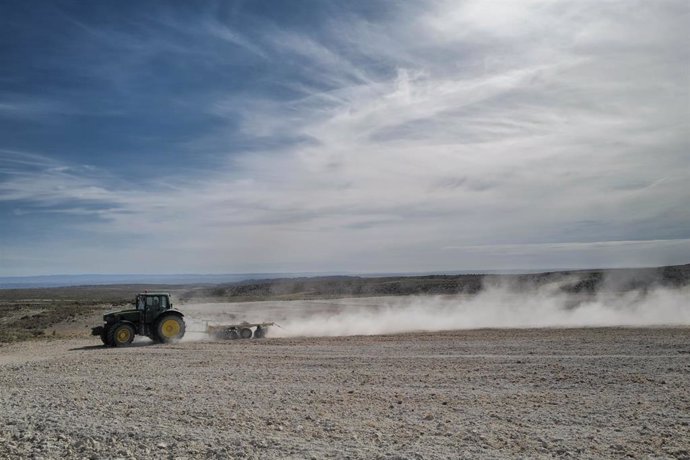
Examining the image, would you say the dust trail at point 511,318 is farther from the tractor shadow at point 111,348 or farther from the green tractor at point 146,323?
the tractor shadow at point 111,348

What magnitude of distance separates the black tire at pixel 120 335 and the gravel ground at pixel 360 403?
12.7 feet

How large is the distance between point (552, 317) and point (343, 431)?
1126 inches

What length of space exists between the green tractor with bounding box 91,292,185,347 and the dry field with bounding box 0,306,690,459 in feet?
12.1

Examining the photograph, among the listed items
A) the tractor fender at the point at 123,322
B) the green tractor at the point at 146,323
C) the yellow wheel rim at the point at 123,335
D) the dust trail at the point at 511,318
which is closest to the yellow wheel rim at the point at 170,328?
the green tractor at the point at 146,323

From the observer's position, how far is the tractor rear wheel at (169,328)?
24.9 metres

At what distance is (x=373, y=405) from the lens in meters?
11.6

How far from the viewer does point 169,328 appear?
82.2 feet

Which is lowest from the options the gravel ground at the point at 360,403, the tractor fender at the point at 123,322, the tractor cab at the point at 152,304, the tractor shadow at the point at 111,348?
the tractor shadow at the point at 111,348

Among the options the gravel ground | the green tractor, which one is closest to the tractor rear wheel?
the green tractor

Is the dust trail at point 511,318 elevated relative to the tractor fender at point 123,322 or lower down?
lower down

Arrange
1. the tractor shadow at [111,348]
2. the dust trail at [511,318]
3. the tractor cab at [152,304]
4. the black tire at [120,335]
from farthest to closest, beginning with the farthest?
the dust trail at [511,318], the tractor cab at [152,304], the black tire at [120,335], the tractor shadow at [111,348]

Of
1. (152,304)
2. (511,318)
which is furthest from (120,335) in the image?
(511,318)

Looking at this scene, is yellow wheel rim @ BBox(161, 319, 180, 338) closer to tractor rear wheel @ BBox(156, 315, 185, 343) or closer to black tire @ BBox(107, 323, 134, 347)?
tractor rear wheel @ BBox(156, 315, 185, 343)

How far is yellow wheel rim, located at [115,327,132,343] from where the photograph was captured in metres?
24.4
